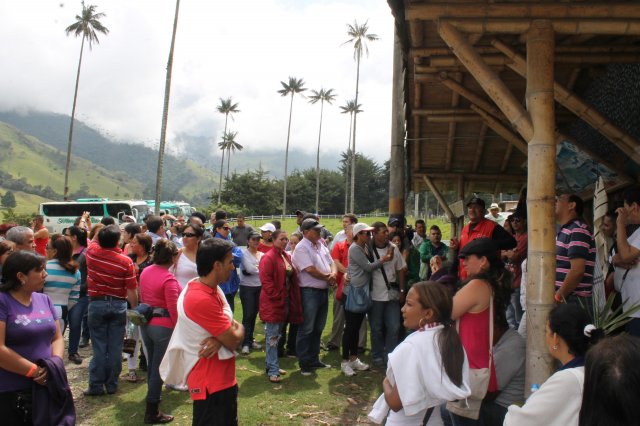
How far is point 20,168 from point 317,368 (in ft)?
733

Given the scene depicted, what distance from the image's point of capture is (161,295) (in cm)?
482

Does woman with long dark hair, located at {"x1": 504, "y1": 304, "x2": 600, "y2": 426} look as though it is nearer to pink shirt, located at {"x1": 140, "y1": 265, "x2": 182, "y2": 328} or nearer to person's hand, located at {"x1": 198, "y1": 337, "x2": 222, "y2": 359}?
person's hand, located at {"x1": 198, "y1": 337, "x2": 222, "y2": 359}

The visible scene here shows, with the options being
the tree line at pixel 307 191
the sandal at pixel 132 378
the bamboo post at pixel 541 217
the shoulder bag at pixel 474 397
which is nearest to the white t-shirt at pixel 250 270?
the sandal at pixel 132 378

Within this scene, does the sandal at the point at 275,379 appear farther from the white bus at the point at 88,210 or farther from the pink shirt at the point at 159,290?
the white bus at the point at 88,210

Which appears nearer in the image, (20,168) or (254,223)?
(254,223)

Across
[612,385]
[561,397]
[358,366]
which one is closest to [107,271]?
[358,366]

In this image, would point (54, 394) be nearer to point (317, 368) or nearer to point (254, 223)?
point (317, 368)

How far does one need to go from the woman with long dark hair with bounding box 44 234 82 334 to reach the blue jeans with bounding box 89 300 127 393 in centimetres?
47

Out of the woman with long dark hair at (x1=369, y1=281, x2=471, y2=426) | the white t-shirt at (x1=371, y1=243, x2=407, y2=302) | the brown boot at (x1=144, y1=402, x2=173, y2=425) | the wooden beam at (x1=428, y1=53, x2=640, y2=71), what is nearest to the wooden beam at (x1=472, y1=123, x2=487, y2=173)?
the wooden beam at (x1=428, y1=53, x2=640, y2=71)

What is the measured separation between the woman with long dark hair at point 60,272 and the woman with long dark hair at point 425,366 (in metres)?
4.51

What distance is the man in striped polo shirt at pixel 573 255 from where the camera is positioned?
4.17m

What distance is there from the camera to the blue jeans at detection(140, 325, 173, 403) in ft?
15.8

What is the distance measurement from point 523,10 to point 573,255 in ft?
7.16

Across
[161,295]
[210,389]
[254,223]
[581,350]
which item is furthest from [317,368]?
[254,223]
